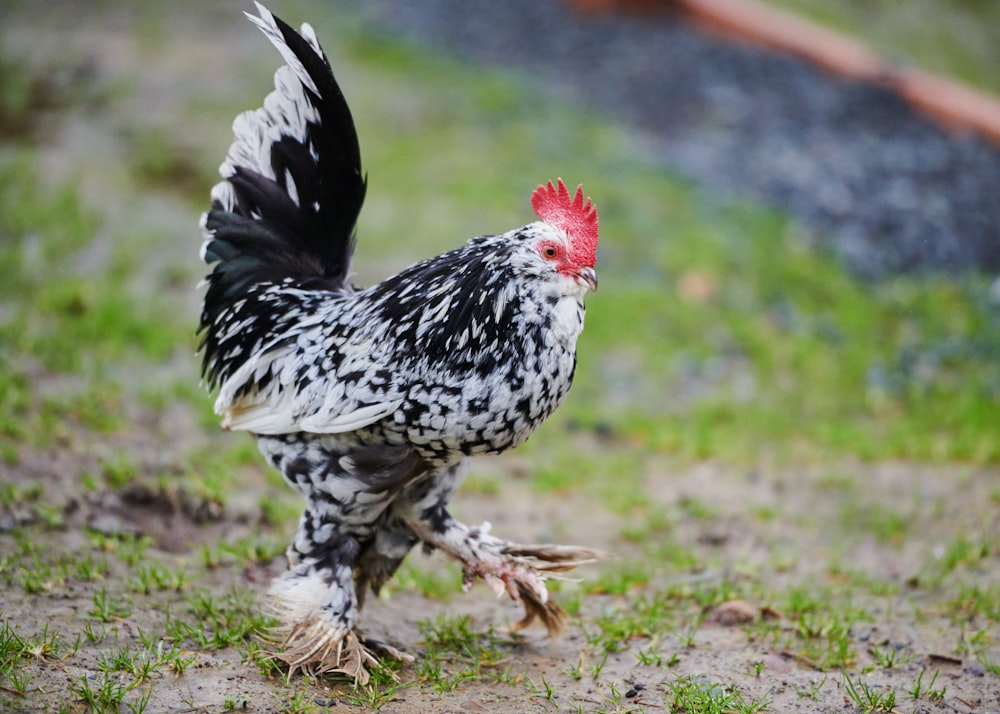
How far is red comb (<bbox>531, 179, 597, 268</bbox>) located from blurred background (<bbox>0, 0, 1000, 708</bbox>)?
1837mm

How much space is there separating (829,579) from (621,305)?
9.21 ft

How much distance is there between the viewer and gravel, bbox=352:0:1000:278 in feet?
24.5

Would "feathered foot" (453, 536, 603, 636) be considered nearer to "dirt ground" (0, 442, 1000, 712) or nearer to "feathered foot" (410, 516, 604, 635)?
"feathered foot" (410, 516, 604, 635)

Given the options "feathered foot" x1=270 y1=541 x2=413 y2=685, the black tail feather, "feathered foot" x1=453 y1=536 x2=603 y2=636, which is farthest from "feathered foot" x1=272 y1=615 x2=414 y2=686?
the black tail feather

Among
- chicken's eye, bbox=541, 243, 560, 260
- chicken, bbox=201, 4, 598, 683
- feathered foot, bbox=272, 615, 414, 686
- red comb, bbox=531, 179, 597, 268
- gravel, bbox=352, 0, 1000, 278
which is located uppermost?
gravel, bbox=352, 0, 1000, 278

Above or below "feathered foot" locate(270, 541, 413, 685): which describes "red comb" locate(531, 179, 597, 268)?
above

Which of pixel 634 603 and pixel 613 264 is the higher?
pixel 613 264

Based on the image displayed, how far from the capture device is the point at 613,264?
7391 mm

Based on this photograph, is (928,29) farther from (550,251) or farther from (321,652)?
(321,652)

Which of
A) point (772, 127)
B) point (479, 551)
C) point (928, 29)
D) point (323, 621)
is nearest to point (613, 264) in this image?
point (772, 127)

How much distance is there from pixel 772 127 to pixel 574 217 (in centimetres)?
614

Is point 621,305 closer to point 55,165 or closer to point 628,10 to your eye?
point 55,165

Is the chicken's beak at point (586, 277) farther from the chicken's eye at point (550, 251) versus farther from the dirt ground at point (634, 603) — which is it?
the dirt ground at point (634, 603)

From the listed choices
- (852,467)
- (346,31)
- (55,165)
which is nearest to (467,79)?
(346,31)
